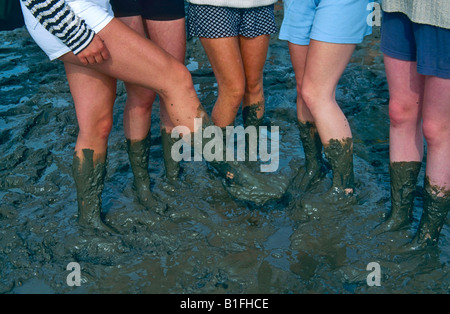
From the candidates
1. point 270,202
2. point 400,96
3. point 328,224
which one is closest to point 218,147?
point 270,202

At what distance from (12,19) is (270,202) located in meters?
3.81

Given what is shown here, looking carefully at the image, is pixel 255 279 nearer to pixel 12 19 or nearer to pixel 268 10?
pixel 268 10

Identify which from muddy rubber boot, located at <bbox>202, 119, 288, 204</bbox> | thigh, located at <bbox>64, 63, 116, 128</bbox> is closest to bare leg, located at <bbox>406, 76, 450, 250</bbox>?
muddy rubber boot, located at <bbox>202, 119, 288, 204</bbox>

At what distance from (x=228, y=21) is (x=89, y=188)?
4.65 feet

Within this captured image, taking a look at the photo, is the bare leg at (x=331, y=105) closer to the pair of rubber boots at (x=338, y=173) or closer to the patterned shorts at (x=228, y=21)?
the pair of rubber boots at (x=338, y=173)

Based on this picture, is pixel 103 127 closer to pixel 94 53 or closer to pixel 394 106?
pixel 94 53

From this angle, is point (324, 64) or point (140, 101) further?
point (140, 101)

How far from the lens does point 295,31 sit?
11.1ft

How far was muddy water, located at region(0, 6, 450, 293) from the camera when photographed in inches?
114

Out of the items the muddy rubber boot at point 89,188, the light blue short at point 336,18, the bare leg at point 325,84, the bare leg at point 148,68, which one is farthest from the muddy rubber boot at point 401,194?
the muddy rubber boot at point 89,188

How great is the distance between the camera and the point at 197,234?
332 cm

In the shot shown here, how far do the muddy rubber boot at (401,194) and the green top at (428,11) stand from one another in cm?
90

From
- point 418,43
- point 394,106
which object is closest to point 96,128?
point 394,106

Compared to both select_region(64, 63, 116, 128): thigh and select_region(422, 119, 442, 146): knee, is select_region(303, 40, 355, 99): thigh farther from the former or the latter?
select_region(64, 63, 116, 128): thigh
